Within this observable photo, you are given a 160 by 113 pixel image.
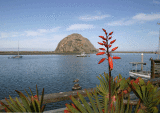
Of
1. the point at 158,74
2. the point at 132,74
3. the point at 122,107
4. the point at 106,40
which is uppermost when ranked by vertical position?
the point at 106,40

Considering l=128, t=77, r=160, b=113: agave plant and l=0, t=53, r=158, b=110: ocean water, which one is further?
l=0, t=53, r=158, b=110: ocean water

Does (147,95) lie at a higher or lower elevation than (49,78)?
higher

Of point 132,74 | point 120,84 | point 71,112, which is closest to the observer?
point 71,112

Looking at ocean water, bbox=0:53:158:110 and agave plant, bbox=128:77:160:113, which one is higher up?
agave plant, bbox=128:77:160:113

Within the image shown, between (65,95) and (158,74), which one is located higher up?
(65,95)

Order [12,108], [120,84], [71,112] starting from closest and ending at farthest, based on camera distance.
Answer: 1. [12,108]
2. [71,112]
3. [120,84]

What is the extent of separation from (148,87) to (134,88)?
0.22 metres

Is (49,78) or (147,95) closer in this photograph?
(147,95)

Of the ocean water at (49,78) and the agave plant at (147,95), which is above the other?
the agave plant at (147,95)

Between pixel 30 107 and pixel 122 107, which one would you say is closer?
pixel 30 107

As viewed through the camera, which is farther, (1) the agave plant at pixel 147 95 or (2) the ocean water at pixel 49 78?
(2) the ocean water at pixel 49 78

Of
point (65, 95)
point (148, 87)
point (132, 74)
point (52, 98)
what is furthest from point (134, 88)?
point (132, 74)

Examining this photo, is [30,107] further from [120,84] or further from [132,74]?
[132,74]

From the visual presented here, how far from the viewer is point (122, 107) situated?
142cm
